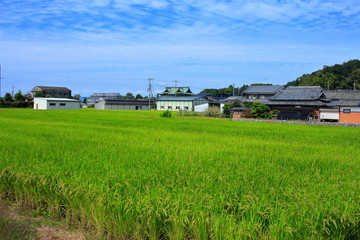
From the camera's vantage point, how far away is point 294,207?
122 inches

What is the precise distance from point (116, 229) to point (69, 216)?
0.89 meters

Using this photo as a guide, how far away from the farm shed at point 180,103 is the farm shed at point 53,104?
60.9ft

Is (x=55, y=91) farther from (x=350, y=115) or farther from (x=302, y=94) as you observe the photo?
(x=350, y=115)

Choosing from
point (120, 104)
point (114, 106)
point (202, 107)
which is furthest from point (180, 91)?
point (202, 107)

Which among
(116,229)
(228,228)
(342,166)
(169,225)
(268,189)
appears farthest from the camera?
(342,166)

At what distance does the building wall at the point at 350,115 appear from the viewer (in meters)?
23.9

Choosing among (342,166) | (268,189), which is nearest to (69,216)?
(268,189)

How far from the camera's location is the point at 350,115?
2433 centimetres

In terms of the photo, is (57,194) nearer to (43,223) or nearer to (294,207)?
(43,223)

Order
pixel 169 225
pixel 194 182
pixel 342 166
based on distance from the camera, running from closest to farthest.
A: 1. pixel 169 225
2. pixel 194 182
3. pixel 342 166

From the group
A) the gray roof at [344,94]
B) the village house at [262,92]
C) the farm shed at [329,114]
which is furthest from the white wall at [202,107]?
the farm shed at [329,114]

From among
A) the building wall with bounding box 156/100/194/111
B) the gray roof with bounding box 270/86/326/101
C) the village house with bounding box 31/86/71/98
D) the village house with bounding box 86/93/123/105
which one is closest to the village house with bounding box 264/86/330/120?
the gray roof with bounding box 270/86/326/101

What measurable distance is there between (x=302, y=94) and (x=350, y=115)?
7.38 m

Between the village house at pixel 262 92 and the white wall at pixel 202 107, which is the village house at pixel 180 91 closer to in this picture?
the village house at pixel 262 92
